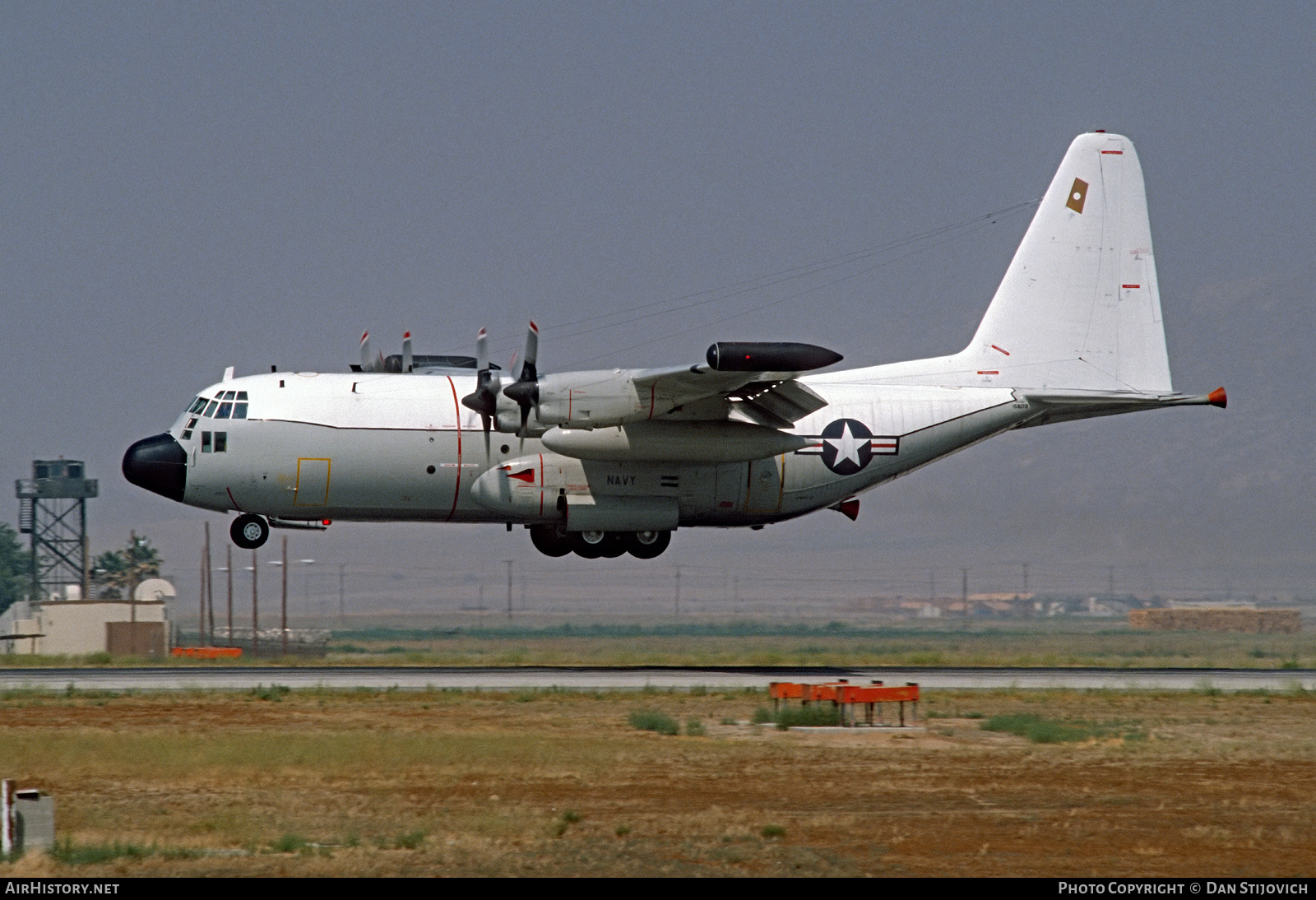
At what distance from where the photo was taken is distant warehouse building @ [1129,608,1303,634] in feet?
305

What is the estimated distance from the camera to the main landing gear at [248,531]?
33.6 m

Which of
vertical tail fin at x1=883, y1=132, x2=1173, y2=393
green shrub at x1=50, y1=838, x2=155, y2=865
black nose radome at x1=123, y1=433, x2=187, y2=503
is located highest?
vertical tail fin at x1=883, y1=132, x2=1173, y2=393

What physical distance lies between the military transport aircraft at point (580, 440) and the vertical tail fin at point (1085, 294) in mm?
466

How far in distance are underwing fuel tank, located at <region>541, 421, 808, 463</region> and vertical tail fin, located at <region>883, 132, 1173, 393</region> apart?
22.2 feet

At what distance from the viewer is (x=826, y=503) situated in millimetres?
35594

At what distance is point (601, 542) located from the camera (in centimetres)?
3441

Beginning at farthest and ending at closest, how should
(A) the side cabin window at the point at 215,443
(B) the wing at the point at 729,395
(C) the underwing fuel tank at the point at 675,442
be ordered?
(A) the side cabin window at the point at 215,443 < (C) the underwing fuel tank at the point at 675,442 < (B) the wing at the point at 729,395

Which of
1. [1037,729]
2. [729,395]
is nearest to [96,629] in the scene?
[729,395]

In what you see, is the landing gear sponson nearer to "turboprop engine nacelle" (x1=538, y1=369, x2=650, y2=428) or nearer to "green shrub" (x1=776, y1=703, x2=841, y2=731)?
"turboprop engine nacelle" (x1=538, y1=369, x2=650, y2=428)

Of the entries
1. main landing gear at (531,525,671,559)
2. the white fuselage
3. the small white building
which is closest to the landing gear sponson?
main landing gear at (531,525,671,559)

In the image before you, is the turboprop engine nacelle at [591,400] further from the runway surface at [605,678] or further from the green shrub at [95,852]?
the green shrub at [95,852]

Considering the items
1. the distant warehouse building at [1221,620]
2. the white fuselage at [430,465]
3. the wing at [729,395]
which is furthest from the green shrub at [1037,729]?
the distant warehouse building at [1221,620]

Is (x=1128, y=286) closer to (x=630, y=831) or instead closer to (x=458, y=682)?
(x=458, y=682)

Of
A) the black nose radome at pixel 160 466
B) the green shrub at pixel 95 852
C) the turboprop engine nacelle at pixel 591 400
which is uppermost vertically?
the turboprop engine nacelle at pixel 591 400
